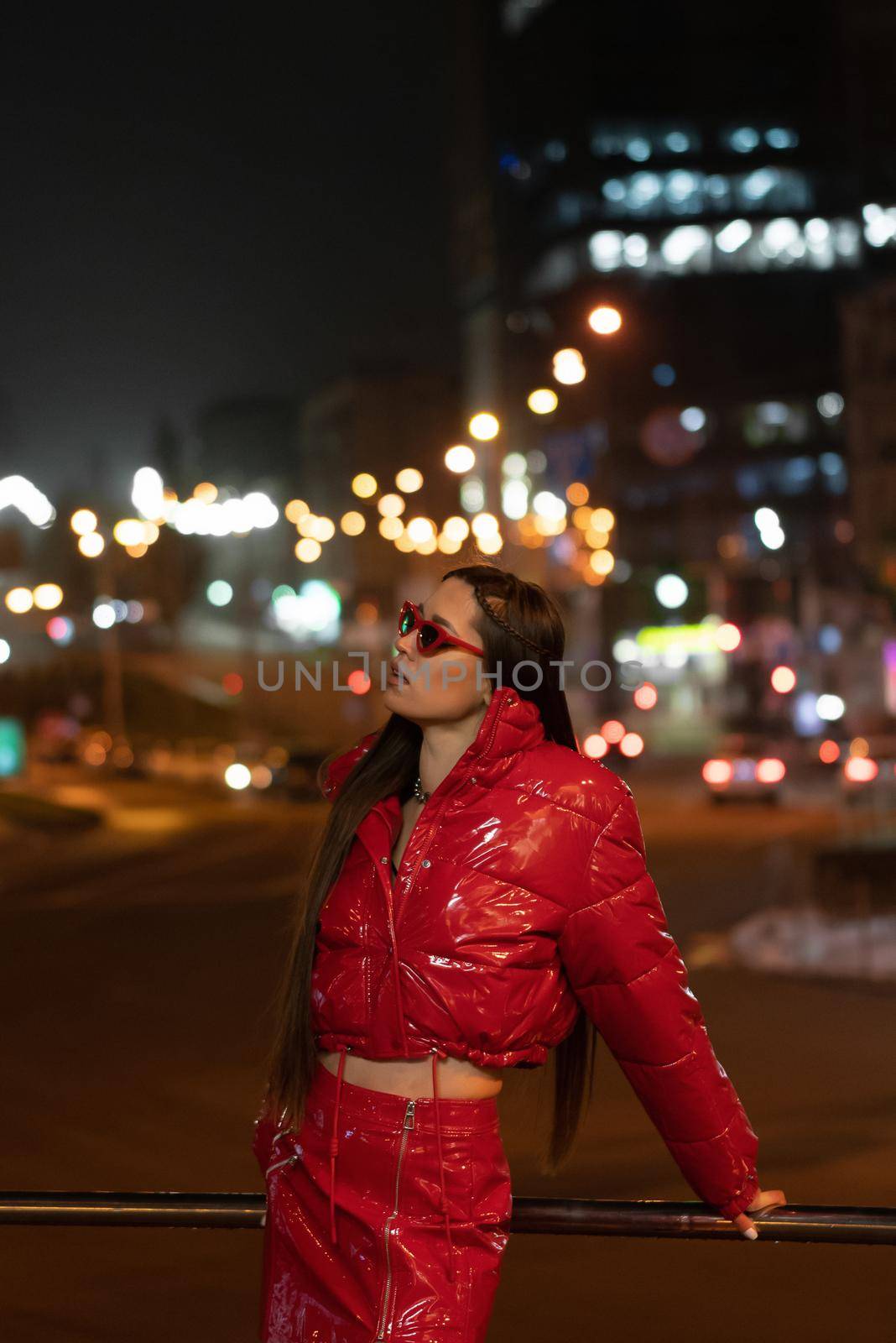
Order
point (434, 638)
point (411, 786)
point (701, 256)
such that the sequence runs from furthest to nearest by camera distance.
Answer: point (701, 256) < point (411, 786) < point (434, 638)

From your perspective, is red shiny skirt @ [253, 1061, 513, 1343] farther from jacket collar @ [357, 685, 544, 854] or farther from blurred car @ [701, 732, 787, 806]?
blurred car @ [701, 732, 787, 806]

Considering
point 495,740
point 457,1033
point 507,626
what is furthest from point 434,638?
point 457,1033

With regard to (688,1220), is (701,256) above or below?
above

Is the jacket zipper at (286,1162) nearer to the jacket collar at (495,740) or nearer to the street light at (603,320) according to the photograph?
the jacket collar at (495,740)

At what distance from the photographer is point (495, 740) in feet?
8.63

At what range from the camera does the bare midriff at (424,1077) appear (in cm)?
251

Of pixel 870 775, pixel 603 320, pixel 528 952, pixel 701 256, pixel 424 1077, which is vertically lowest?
pixel 870 775

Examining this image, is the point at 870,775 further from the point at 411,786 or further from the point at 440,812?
the point at 440,812

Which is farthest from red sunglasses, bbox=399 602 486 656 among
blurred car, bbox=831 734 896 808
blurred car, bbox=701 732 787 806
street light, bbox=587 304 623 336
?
blurred car, bbox=701 732 787 806

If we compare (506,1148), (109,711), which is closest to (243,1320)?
(506,1148)

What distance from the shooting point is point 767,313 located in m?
79.1

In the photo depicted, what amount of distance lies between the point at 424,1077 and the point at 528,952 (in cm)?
26

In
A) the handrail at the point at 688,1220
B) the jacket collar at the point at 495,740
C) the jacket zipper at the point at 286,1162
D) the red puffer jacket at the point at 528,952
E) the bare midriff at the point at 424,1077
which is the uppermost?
the jacket collar at the point at 495,740

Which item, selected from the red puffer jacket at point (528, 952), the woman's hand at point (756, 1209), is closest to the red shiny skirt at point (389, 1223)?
the red puffer jacket at point (528, 952)
